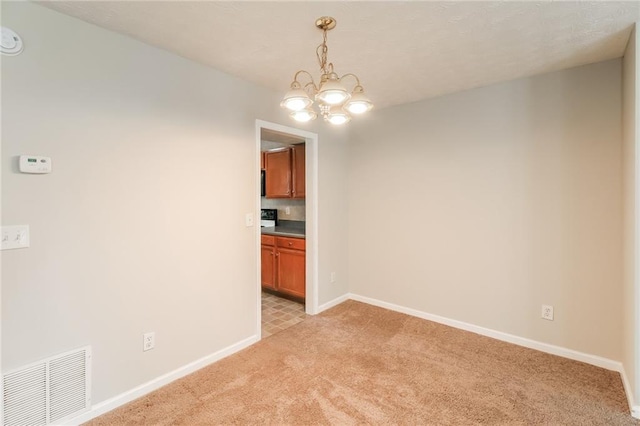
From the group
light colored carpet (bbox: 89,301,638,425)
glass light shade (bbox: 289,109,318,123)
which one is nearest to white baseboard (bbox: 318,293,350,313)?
light colored carpet (bbox: 89,301,638,425)

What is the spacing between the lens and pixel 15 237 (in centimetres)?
161

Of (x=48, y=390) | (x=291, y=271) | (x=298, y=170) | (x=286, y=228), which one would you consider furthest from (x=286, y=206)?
(x=48, y=390)

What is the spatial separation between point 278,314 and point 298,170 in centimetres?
188

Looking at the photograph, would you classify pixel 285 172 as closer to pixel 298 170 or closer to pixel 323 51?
pixel 298 170

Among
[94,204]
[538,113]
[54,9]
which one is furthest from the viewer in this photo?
[538,113]

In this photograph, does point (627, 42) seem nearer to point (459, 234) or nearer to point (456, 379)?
point (459, 234)

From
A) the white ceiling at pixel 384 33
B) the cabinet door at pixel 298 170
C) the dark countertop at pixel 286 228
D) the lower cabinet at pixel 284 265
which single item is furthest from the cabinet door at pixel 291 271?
the white ceiling at pixel 384 33

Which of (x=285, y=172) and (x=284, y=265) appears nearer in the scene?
(x=284, y=265)

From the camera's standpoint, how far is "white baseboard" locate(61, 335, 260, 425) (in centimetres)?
186

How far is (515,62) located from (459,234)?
1612mm

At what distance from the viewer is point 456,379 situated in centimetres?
228

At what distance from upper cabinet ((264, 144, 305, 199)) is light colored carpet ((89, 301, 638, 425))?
199cm

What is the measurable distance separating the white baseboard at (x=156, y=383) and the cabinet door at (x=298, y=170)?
197 centimetres

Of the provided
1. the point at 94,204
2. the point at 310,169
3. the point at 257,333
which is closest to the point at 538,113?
the point at 310,169
